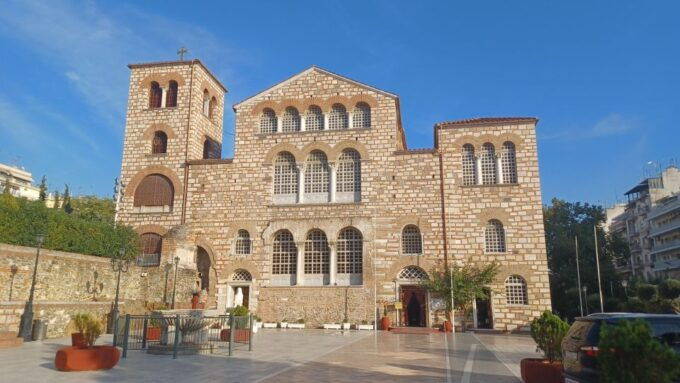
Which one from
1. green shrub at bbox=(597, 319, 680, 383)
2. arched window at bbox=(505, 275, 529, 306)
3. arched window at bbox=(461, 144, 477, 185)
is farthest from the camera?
arched window at bbox=(461, 144, 477, 185)

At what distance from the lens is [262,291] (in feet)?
94.6

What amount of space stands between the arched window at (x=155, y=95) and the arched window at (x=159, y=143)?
2.08 meters

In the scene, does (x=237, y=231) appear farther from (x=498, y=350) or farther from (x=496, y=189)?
(x=498, y=350)

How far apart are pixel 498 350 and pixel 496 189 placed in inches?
495

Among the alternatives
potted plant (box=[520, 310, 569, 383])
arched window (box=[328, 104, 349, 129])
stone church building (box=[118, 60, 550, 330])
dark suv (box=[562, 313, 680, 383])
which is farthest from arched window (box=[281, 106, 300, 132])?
dark suv (box=[562, 313, 680, 383])

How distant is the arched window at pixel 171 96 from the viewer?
107ft

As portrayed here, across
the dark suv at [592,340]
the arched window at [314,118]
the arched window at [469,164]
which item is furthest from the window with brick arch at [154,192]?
the dark suv at [592,340]

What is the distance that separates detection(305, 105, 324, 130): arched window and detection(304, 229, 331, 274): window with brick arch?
683cm

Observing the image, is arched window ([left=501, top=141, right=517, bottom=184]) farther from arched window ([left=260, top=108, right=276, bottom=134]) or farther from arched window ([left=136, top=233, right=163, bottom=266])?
arched window ([left=136, top=233, right=163, bottom=266])

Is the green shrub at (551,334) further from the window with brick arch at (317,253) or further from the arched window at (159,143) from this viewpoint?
the arched window at (159,143)

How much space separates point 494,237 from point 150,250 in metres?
21.0

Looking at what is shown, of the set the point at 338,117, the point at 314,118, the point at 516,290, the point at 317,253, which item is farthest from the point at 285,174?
the point at 516,290

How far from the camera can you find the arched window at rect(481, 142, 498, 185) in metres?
28.8

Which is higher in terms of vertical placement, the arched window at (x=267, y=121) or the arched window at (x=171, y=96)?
the arched window at (x=171, y=96)
